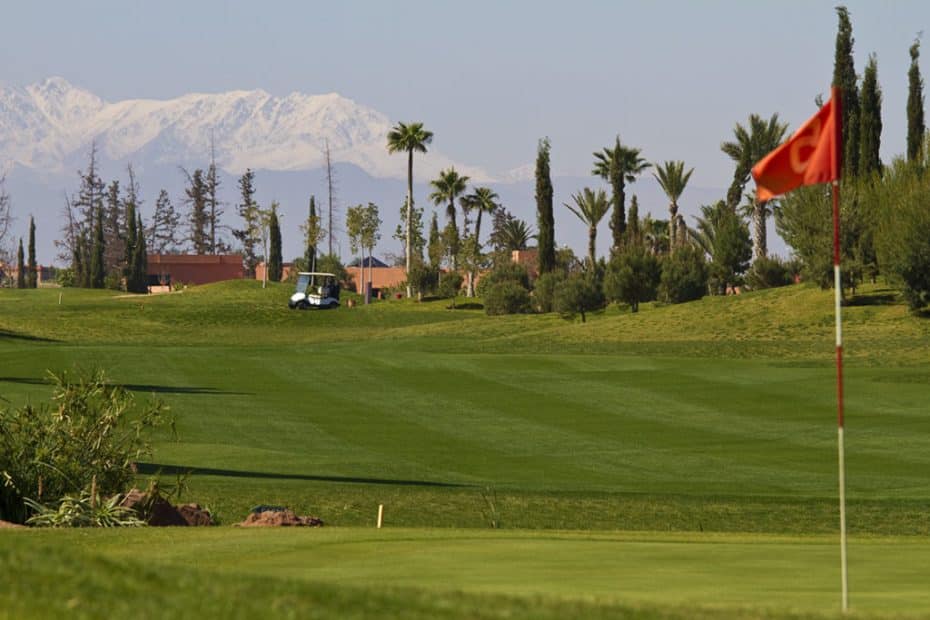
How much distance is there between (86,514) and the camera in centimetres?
1969

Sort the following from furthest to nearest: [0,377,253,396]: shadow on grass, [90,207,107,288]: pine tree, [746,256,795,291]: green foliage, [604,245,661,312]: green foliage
→ [90,207,107,288]: pine tree < [746,256,795,291]: green foliage < [604,245,661,312]: green foliage < [0,377,253,396]: shadow on grass

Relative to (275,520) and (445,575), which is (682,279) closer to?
(275,520)

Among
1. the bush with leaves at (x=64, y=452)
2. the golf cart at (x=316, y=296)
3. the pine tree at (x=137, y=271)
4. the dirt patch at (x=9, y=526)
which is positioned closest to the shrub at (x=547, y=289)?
the golf cart at (x=316, y=296)

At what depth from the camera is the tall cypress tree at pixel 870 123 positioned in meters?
77.9

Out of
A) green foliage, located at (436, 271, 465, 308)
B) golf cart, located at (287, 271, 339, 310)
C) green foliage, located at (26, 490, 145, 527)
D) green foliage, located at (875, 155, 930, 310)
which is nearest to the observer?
green foliage, located at (26, 490, 145, 527)

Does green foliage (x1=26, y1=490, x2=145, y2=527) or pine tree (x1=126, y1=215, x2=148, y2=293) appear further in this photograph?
pine tree (x1=126, y1=215, x2=148, y2=293)

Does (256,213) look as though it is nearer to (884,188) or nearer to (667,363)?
(884,188)

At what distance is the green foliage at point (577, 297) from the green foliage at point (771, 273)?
949cm

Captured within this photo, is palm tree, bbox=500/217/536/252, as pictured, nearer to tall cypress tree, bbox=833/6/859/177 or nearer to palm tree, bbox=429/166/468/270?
palm tree, bbox=429/166/468/270

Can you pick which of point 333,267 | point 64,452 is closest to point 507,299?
point 333,267

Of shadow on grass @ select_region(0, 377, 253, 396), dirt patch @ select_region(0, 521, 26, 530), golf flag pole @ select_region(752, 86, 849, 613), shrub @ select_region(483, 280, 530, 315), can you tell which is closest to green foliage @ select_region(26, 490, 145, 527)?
dirt patch @ select_region(0, 521, 26, 530)

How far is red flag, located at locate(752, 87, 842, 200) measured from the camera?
13375 millimetres

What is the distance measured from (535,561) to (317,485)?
15518 mm

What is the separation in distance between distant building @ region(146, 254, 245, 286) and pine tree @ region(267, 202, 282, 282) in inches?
736
